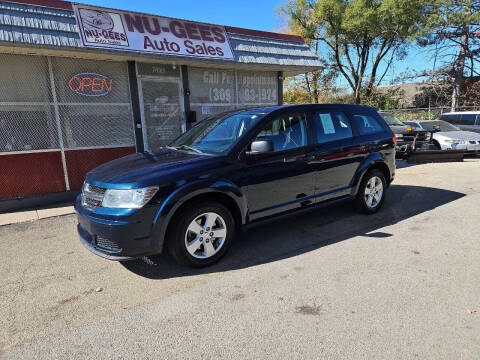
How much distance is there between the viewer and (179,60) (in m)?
7.29

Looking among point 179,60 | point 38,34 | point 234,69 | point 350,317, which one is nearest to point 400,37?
point 234,69

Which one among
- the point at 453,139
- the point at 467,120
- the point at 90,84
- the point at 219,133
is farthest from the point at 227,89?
the point at 467,120

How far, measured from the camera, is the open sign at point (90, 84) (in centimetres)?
675

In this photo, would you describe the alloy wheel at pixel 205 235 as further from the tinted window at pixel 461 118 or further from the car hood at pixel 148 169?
the tinted window at pixel 461 118

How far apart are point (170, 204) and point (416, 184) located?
21.4 feet

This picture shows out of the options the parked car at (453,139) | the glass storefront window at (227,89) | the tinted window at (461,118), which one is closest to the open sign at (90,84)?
the glass storefront window at (227,89)

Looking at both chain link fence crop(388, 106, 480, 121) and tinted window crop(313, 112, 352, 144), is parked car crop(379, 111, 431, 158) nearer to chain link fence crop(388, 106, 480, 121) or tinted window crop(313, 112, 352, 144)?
tinted window crop(313, 112, 352, 144)

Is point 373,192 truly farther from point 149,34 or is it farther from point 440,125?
point 440,125

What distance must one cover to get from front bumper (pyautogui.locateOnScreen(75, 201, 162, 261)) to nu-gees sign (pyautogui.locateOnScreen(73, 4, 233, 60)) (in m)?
4.57

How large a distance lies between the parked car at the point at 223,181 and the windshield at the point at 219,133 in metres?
0.02

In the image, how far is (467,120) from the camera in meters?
13.3

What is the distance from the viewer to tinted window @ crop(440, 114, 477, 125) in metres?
13.1

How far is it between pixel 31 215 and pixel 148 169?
3.87m

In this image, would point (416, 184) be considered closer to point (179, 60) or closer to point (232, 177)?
point (232, 177)
